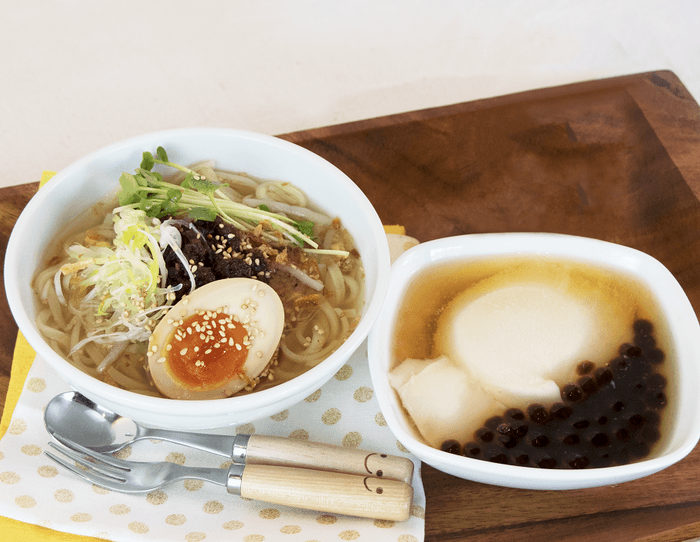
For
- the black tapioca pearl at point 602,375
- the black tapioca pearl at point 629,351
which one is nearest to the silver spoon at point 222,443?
the black tapioca pearl at point 602,375

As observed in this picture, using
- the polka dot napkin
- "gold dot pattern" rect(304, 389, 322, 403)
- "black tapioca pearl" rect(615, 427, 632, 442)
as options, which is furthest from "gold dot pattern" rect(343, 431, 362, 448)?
"black tapioca pearl" rect(615, 427, 632, 442)

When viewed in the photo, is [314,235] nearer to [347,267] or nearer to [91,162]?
[347,267]

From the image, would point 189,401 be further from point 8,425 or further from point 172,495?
point 8,425

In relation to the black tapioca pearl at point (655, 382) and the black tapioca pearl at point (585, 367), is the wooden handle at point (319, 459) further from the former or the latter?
the black tapioca pearl at point (655, 382)

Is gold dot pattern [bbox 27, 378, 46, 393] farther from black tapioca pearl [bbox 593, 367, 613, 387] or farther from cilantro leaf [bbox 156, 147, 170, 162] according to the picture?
black tapioca pearl [bbox 593, 367, 613, 387]

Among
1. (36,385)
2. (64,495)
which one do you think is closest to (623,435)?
(64,495)

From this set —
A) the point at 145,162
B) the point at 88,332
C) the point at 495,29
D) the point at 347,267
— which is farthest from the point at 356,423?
the point at 495,29
